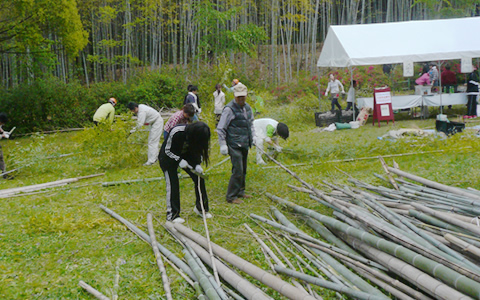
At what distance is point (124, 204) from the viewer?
5.92 meters

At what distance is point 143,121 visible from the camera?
8.65 metres

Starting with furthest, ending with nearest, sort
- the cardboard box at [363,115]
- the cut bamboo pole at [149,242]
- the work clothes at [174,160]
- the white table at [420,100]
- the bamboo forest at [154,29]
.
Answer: the bamboo forest at [154,29] → the cardboard box at [363,115] → the white table at [420,100] → the work clothes at [174,160] → the cut bamboo pole at [149,242]

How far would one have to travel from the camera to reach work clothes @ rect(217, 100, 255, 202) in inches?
217

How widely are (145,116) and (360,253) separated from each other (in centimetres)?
618

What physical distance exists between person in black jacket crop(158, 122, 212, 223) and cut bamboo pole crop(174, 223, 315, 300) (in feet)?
2.30

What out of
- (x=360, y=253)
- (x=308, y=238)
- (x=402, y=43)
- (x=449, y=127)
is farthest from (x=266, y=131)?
(x=402, y=43)

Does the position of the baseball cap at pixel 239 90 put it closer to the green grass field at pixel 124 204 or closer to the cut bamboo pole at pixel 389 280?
the green grass field at pixel 124 204

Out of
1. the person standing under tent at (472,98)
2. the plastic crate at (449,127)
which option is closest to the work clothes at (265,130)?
the plastic crate at (449,127)

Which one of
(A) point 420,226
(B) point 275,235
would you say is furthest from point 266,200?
(A) point 420,226

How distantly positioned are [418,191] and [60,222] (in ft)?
14.2

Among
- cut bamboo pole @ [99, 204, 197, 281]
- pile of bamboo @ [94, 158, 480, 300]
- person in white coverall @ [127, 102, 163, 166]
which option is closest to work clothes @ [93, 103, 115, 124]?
person in white coverall @ [127, 102, 163, 166]

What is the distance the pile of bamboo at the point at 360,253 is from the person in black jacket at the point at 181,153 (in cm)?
36

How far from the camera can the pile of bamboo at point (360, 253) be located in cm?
284

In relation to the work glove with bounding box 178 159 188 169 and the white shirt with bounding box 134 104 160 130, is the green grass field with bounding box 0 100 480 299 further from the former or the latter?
the work glove with bounding box 178 159 188 169
